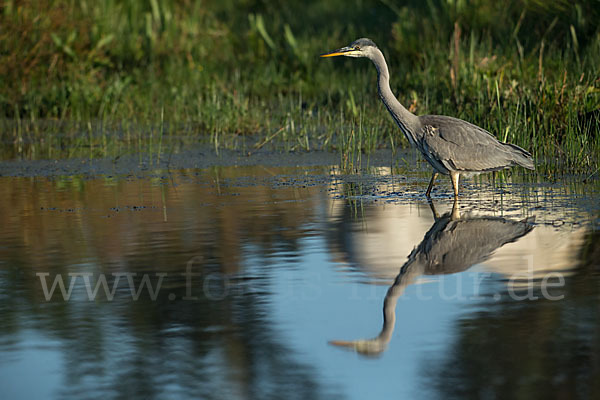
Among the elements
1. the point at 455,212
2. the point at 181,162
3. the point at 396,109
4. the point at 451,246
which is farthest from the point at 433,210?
the point at 181,162

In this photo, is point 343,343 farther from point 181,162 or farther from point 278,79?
point 278,79

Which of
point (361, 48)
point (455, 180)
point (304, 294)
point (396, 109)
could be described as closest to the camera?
point (304, 294)

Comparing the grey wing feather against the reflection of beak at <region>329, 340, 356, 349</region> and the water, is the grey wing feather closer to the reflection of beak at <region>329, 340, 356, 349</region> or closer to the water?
the water

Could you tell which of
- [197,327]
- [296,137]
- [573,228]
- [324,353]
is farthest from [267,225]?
[296,137]

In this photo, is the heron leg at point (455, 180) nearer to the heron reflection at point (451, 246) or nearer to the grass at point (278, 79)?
the heron reflection at point (451, 246)

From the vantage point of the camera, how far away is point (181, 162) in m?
12.7

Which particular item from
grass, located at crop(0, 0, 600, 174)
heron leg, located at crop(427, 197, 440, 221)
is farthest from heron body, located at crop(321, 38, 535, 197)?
grass, located at crop(0, 0, 600, 174)

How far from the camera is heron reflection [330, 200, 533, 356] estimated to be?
20.0 ft

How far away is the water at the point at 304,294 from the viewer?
15.1 ft

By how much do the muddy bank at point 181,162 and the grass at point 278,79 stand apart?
0.26 metres

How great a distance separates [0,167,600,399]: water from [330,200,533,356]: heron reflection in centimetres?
2

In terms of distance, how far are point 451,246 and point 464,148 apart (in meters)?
2.29

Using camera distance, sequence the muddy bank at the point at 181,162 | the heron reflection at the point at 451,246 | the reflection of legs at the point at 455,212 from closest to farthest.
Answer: the heron reflection at the point at 451,246, the reflection of legs at the point at 455,212, the muddy bank at the point at 181,162

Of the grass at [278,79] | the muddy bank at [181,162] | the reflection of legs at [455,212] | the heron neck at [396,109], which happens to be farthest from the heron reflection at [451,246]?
the muddy bank at [181,162]
